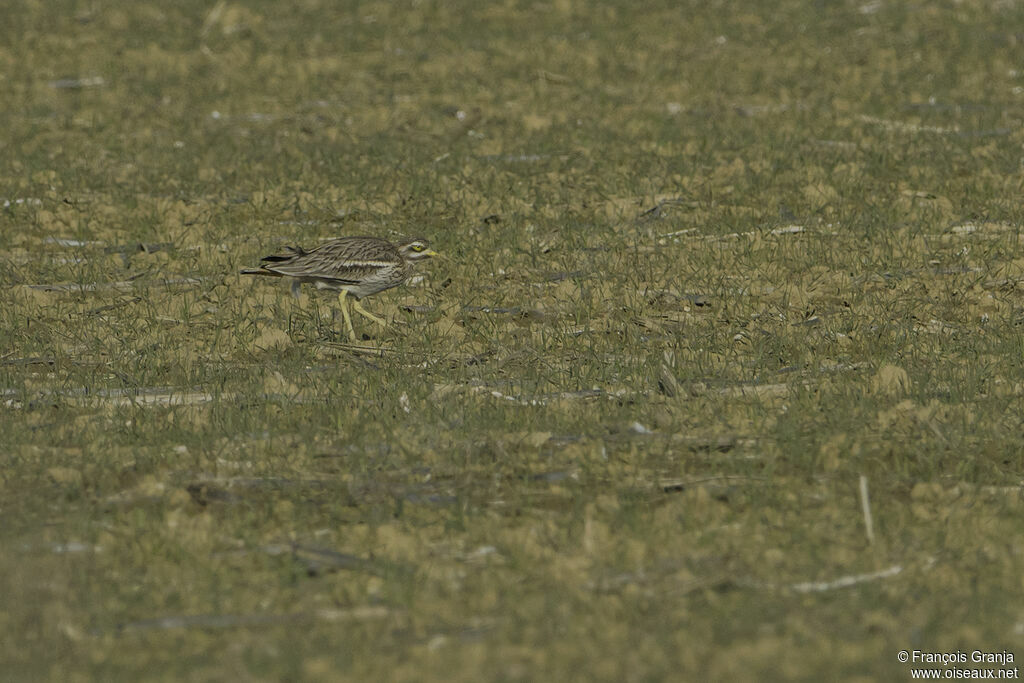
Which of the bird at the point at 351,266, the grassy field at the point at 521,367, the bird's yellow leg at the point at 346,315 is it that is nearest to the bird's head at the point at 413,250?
the bird at the point at 351,266

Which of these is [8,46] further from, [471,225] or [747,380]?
[747,380]

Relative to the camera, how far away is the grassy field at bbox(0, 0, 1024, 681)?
20.5 ft

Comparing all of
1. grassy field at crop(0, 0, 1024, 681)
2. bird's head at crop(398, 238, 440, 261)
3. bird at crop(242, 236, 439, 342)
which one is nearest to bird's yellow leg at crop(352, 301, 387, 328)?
bird at crop(242, 236, 439, 342)

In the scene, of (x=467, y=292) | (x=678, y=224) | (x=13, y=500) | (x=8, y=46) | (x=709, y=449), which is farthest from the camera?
(x=8, y=46)

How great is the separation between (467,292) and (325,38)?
9.64 metres

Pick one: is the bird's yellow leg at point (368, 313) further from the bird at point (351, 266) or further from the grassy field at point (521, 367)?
the grassy field at point (521, 367)

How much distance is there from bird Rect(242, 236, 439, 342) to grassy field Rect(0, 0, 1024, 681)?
325 mm

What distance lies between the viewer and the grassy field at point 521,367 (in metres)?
6.25

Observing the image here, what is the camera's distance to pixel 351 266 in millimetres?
10570

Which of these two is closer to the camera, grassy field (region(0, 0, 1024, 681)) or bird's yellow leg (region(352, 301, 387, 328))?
grassy field (region(0, 0, 1024, 681))

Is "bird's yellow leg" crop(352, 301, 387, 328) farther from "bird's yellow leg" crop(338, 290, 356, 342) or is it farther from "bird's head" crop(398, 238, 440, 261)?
"bird's head" crop(398, 238, 440, 261)

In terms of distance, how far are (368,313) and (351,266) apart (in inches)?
15.4

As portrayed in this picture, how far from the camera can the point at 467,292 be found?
11.5 meters

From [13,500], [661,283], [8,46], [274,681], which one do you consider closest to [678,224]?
[661,283]
